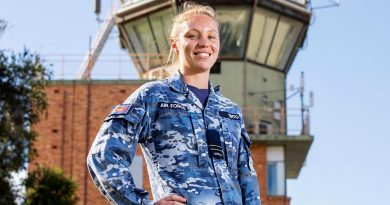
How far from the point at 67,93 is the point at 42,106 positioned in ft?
32.4

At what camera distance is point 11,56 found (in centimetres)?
3052

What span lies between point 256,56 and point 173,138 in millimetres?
37291

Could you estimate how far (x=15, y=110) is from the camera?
3095 cm

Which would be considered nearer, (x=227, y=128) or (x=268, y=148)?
(x=227, y=128)

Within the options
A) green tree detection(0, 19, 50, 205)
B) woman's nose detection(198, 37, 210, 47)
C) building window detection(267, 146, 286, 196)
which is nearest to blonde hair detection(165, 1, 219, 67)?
woman's nose detection(198, 37, 210, 47)

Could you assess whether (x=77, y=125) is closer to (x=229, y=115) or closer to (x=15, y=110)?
(x=15, y=110)

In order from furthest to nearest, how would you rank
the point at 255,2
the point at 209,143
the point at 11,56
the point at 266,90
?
1. the point at 266,90
2. the point at 255,2
3. the point at 11,56
4. the point at 209,143

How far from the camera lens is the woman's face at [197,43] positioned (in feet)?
18.0

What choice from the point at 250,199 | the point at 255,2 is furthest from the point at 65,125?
the point at 250,199

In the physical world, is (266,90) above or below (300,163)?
above

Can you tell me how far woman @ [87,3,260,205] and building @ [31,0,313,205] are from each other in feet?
114

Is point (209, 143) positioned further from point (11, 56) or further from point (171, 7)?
point (171, 7)

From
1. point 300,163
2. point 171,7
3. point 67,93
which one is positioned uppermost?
point 171,7

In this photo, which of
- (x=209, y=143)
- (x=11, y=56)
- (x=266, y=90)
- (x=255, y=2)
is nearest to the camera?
(x=209, y=143)
